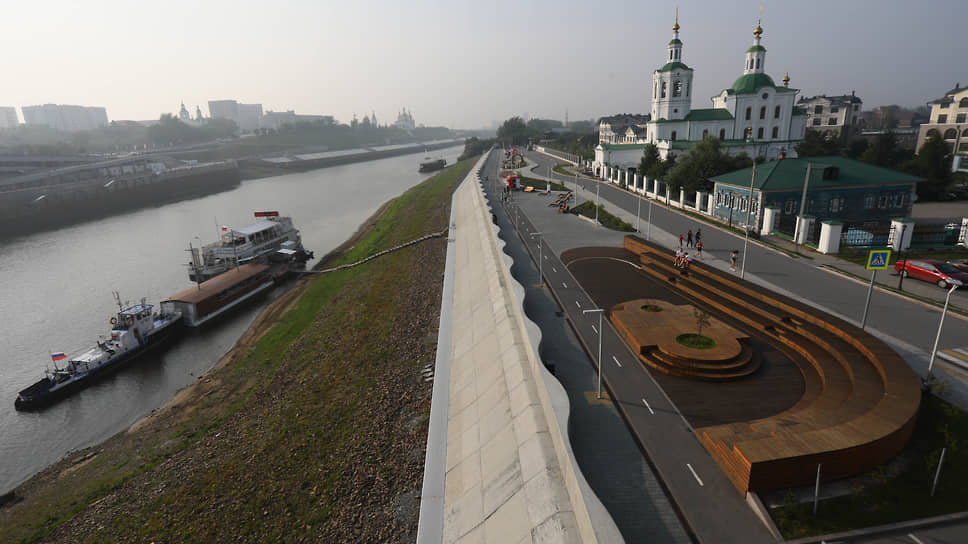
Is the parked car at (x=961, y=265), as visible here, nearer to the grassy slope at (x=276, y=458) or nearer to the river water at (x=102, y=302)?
the grassy slope at (x=276, y=458)

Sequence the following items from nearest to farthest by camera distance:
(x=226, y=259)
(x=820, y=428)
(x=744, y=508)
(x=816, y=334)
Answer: (x=744, y=508) → (x=820, y=428) → (x=816, y=334) → (x=226, y=259)

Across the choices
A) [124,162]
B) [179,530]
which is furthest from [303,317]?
[124,162]

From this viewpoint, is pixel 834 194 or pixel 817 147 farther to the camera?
pixel 817 147

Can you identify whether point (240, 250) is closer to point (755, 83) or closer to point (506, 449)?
point (506, 449)

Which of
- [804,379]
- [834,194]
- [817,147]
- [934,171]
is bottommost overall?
[804,379]

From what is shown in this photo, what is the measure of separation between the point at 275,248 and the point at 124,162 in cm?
10109

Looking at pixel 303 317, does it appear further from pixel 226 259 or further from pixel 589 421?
pixel 589 421

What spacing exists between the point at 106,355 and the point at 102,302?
Result: 14451 mm

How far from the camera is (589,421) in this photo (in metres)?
15.4

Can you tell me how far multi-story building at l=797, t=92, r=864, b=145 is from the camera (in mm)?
101875

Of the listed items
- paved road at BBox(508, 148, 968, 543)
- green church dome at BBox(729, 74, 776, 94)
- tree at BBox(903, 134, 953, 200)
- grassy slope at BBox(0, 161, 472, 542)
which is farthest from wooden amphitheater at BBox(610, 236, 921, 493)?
green church dome at BBox(729, 74, 776, 94)

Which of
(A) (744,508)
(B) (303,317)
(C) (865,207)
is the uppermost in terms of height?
(C) (865,207)

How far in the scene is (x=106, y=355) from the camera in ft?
100

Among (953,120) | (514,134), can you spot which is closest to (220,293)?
(953,120)
